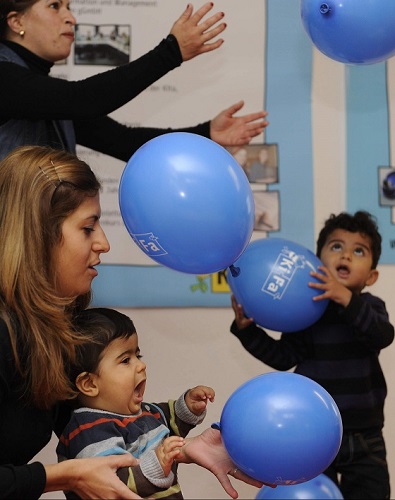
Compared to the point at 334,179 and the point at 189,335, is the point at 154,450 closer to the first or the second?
the point at 189,335

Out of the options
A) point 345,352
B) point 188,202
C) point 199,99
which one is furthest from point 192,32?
point 345,352

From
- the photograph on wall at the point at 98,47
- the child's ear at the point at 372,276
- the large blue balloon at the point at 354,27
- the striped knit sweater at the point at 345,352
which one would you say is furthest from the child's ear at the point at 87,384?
the photograph on wall at the point at 98,47

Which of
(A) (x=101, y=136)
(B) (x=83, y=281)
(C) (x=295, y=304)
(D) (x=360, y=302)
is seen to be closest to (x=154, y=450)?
(B) (x=83, y=281)

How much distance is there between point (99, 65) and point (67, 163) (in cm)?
111

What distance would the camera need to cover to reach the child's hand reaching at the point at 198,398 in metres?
1.65

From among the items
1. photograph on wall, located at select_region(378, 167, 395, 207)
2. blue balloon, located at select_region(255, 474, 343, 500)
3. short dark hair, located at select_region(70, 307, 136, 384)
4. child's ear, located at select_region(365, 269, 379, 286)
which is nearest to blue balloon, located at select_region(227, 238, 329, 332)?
child's ear, located at select_region(365, 269, 379, 286)

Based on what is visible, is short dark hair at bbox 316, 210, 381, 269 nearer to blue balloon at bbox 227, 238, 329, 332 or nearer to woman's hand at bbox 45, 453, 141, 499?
blue balloon at bbox 227, 238, 329, 332

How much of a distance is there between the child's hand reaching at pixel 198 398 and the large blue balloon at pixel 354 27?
2.62 feet

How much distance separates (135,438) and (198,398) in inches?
6.2

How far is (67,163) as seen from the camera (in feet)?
5.25

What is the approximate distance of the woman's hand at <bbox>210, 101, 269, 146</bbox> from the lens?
212cm

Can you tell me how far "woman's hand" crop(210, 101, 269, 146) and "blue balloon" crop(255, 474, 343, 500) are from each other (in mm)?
885

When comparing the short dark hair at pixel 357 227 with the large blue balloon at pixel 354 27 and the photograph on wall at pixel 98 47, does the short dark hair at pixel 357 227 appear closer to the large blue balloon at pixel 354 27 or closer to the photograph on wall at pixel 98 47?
the large blue balloon at pixel 354 27

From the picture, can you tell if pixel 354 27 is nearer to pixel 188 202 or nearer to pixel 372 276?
pixel 188 202
